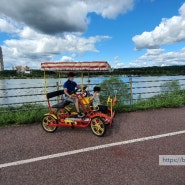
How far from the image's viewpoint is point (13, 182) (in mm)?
3582

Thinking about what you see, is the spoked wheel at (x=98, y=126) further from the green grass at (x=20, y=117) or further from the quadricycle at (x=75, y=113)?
the green grass at (x=20, y=117)

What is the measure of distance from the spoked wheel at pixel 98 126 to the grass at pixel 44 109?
2.18 m

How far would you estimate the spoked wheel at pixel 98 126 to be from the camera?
18.5 feet

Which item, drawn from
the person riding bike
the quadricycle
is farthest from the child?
the person riding bike

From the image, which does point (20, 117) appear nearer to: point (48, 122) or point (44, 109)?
point (44, 109)

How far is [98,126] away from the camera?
5.72 metres

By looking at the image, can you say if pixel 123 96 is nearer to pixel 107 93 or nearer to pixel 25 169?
pixel 107 93

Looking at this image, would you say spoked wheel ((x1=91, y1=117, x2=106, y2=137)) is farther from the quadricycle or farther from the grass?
the grass

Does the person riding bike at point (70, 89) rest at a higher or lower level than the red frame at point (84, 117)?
higher

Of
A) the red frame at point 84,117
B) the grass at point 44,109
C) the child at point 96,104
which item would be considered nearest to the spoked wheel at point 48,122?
the red frame at point 84,117

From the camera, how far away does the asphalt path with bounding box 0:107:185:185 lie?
11.9 feet

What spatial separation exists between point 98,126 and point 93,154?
1253 millimetres

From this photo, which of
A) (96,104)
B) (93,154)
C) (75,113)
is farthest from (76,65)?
(93,154)

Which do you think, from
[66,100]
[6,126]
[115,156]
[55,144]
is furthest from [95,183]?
[6,126]
